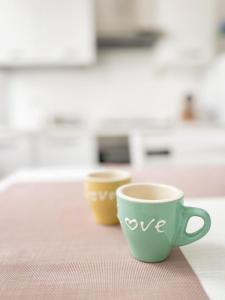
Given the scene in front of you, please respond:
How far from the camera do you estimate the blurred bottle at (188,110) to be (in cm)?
254

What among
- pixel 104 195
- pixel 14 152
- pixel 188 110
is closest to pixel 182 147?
pixel 188 110

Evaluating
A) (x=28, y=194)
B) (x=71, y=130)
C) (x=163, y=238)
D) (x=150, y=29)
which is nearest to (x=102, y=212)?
(x=163, y=238)

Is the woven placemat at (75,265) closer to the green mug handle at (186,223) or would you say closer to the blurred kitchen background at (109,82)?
the green mug handle at (186,223)

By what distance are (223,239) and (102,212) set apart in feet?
0.67

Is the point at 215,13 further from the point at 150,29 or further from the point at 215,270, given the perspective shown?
the point at 215,270

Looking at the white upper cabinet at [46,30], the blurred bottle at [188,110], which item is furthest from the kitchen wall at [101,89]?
the white upper cabinet at [46,30]

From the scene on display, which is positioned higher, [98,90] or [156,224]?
[98,90]

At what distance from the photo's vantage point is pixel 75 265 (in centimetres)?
38

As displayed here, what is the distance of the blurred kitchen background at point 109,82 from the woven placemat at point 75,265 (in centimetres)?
154

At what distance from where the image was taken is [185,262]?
0.39m

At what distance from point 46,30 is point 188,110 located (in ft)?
4.43

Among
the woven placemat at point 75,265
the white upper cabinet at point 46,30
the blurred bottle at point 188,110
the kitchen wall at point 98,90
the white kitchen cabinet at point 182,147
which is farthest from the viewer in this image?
the kitchen wall at point 98,90

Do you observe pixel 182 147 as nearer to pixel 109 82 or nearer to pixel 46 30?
pixel 109 82

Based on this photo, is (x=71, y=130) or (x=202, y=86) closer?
(x=71, y=130)
